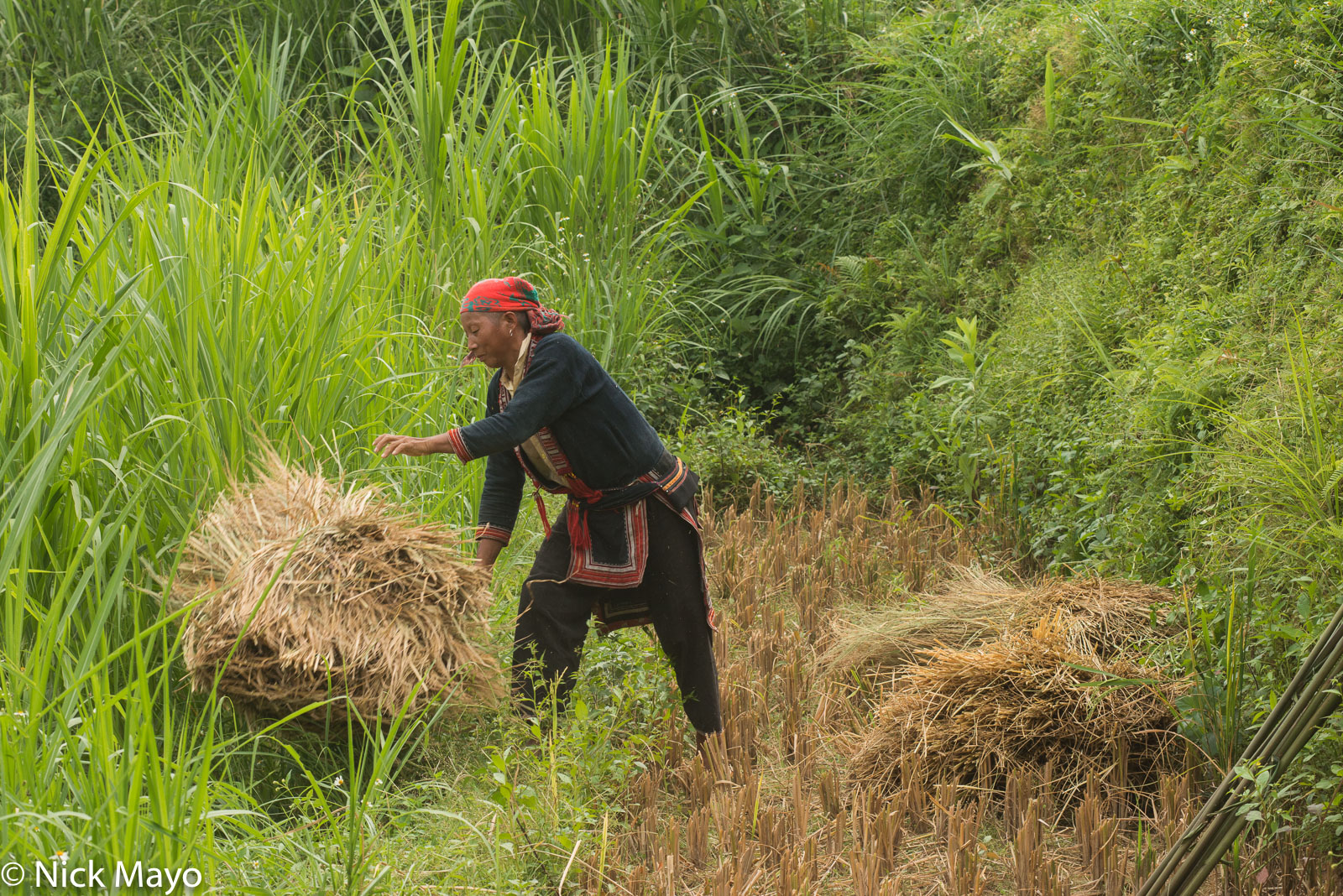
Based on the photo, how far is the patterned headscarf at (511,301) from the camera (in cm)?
320

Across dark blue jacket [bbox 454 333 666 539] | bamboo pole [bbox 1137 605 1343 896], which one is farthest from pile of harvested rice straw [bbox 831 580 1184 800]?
dark blue jacket [bbox 454 333 666 539]

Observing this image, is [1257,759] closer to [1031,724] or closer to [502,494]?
[1031,724]

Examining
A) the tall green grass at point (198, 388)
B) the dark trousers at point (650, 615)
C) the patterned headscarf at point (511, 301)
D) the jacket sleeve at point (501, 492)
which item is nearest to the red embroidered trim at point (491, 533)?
the jacket sleeve at point (501, 492)

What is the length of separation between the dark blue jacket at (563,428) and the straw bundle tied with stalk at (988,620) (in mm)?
1046

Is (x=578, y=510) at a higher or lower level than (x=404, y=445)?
lower

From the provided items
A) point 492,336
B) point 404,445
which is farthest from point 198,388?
point 492,336

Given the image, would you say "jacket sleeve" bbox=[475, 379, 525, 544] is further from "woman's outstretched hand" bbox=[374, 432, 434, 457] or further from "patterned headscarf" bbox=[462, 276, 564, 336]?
"woman's outstretched hand" bbox=[374, 432, 434, 457]

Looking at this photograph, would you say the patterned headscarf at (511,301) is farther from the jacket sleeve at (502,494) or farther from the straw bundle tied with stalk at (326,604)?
the straw bundle tied with stalk at (326,604)

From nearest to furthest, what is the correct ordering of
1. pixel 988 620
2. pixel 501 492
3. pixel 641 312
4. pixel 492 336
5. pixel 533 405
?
pixel 533 405 → pixel 492 336 → pixel 501 492 → pixel 988 620 → pixel 641 312

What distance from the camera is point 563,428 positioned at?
3.27 meters

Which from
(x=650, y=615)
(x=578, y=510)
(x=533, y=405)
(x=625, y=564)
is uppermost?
(x=533, y=405)

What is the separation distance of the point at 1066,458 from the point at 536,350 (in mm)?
2291

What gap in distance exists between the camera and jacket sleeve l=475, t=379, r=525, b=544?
135 inches

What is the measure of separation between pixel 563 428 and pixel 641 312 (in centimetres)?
293
